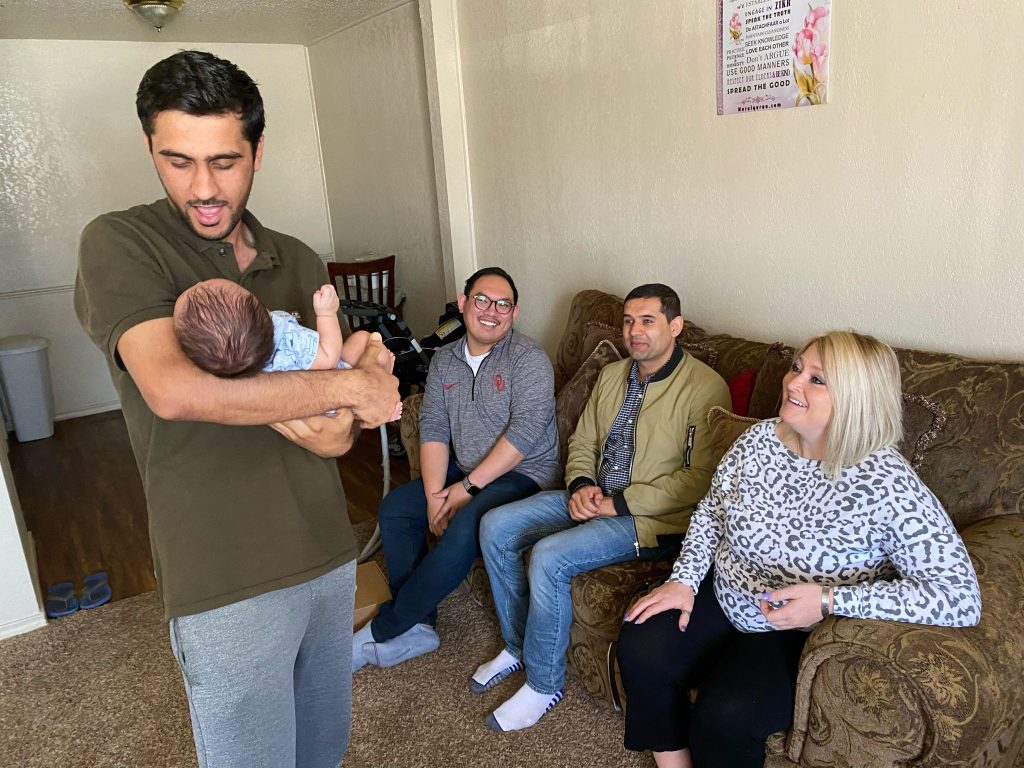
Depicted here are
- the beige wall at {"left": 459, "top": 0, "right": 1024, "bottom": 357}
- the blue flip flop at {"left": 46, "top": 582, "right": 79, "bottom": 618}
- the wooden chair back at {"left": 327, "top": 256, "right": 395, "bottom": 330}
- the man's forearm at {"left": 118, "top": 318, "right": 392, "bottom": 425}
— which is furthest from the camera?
the wooden chair back at {"left": 327, "top": 256, "right": 395, "bottom": 330}

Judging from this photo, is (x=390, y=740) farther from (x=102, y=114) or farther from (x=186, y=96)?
(x=102, y=114)

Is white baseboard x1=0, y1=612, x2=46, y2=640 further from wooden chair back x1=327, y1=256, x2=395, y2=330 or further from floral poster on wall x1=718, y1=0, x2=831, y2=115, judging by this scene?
floral poster on wall x1=718, y1=0, x2=831, y2=115

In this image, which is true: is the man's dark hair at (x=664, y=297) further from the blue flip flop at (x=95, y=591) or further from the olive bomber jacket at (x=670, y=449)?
the blue flip flop at (x=95, y=591)

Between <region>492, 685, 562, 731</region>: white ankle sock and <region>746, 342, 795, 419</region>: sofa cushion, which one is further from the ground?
<region>746, 342, 795, 419</region>: sofa cushion

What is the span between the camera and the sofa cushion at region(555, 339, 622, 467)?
251 cm

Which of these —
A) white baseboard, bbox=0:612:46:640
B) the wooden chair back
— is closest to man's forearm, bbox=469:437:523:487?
white baseboard, bbox=0:612:46:640

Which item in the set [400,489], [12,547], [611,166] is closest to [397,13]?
[611,166]

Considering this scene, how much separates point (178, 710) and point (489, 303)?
1.54m

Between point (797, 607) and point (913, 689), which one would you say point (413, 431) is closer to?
point (797, 607)

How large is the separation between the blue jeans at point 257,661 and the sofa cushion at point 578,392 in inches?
54.4

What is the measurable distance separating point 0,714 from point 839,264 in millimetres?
2787

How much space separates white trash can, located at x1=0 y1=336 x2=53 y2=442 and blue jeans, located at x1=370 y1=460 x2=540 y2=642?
10.4 feet

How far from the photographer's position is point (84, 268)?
1.02 meters

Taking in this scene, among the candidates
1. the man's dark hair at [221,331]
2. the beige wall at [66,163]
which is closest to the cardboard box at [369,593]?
the man's dark hair at [221,331]
